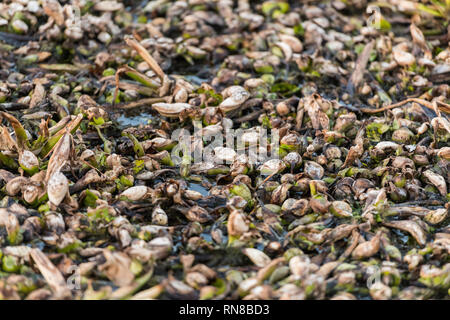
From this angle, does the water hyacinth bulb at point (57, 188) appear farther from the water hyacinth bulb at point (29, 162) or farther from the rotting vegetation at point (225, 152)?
the water hyacinth bulb at point (29, 162)

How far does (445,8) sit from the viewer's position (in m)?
3.02

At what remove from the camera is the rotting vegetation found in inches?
65.3

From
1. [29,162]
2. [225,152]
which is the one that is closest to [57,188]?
[29,162]

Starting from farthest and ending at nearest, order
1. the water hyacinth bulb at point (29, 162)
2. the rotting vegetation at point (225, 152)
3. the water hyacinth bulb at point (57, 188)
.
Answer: the water hyacinth bulb at point (29, 162), the water hyacinth bulb at point (57, 188), the rotting vegetation at point (225, 152)

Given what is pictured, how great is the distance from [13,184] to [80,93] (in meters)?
0.76

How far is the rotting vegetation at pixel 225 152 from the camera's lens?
166 cm

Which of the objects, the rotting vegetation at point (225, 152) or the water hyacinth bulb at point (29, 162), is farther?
the water hyacinth bulb at point (29, 162)

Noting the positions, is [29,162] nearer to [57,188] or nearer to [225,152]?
[57,188]

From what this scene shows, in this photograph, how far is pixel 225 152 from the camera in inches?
85.1

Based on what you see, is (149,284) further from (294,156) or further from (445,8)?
(445,8)

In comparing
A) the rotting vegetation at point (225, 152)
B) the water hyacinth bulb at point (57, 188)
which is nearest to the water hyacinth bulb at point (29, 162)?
the rotting vegetation at point (225, 152)

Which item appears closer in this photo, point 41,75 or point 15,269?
point 15,269

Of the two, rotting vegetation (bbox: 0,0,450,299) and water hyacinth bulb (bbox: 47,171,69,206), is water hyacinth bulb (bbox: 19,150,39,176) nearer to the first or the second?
rotting vegetation (bbox: 0,0,450,299)
